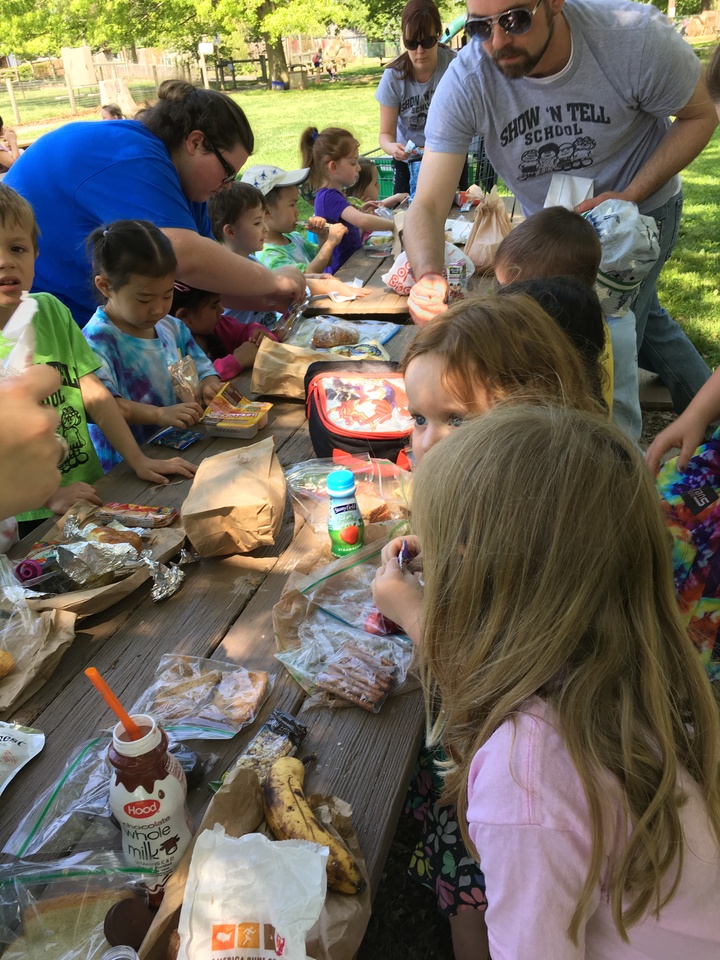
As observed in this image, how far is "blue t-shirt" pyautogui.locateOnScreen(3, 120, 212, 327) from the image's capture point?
2857 millimetres

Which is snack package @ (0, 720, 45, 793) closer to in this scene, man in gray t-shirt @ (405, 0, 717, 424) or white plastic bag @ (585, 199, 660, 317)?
man in gray t-shirt @ (405, 0, 717, 424)

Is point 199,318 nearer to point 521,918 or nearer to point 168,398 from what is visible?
point 168,398

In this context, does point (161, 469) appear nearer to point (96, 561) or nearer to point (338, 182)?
point (96, 561)

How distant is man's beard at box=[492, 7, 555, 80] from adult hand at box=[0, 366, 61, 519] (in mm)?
2385

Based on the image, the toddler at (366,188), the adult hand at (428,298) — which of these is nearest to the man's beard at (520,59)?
the adult hand at (428,298)

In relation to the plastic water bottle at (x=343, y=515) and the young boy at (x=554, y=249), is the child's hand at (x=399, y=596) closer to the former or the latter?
the plastic water bottle at (x=343, y=515)

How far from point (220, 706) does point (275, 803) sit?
0.93ft

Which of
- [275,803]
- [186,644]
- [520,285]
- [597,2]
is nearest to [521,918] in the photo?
[275,803]

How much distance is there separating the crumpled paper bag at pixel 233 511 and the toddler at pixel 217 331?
4.18 ft

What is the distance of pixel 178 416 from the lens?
2.52 m

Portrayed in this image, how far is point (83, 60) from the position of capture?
26.6 m

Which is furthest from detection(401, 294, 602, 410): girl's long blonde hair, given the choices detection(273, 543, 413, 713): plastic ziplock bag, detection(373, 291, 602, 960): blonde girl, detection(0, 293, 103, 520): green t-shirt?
detection(0, 293, 103, 520): green t-shirt

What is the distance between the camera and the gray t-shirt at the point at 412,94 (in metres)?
6.25

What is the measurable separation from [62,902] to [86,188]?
8.55 ft
